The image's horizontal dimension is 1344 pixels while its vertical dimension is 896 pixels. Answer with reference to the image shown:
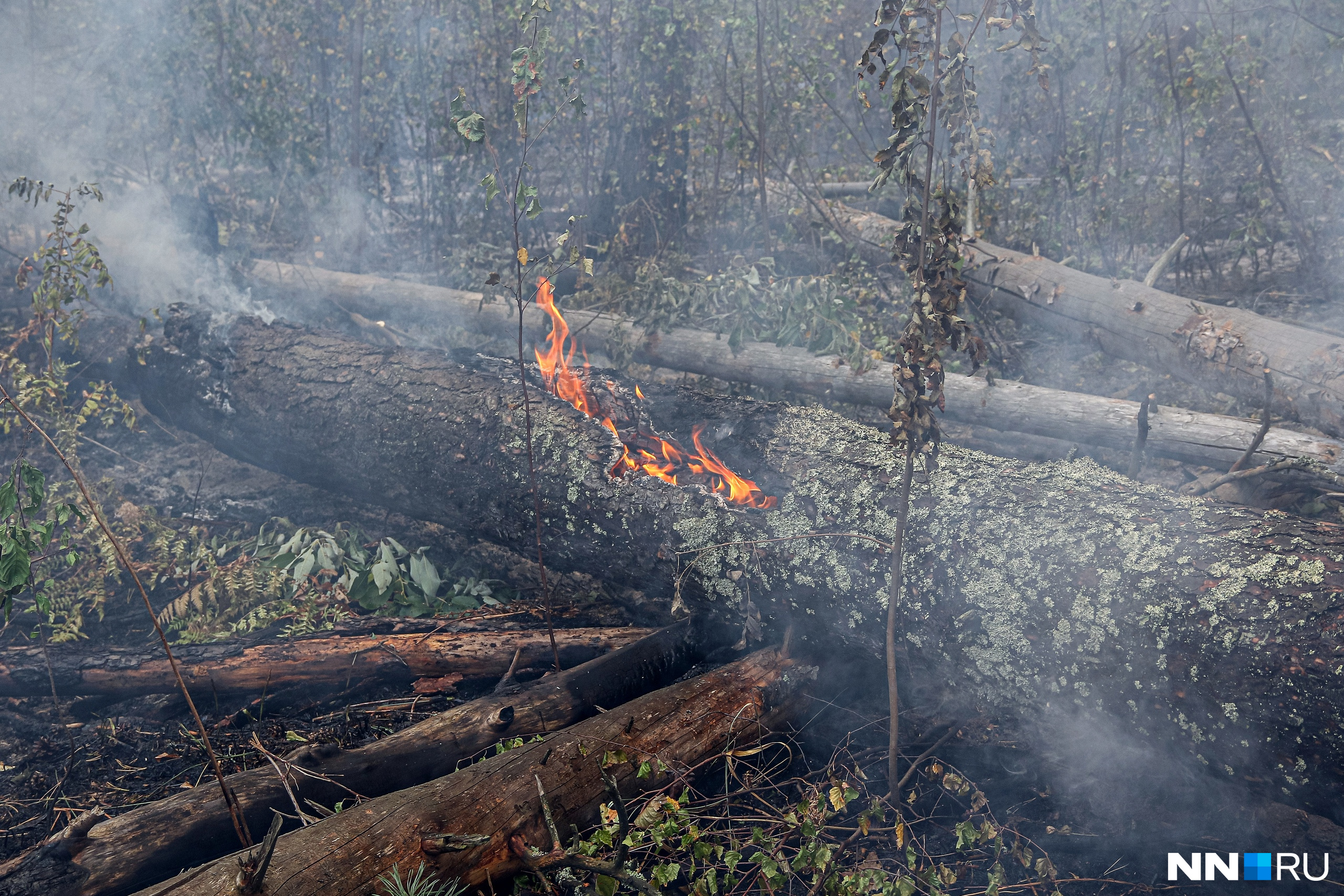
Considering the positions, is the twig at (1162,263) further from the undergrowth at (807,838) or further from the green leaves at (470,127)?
the green leaves at (470,127)

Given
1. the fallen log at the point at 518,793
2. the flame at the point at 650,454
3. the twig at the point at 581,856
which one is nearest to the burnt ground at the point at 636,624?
the fallen log at the point at 518,793

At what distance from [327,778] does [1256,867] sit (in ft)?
9.99

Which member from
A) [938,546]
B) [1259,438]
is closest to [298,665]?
[938,546]

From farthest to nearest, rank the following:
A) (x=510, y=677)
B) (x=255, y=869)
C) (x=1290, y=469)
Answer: (x=1290, y=469), (x=510, y=677), (x=255, y=869)

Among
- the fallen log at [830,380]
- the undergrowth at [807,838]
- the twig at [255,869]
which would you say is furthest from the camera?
the fallen log at [830,380]

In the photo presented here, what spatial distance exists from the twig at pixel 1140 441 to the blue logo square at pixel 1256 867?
2.18 meters

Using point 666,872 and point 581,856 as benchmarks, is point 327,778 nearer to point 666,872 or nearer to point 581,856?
point 581,856

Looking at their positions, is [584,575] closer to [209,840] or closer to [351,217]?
[209,840]

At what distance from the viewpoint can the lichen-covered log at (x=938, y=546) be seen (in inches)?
89.9

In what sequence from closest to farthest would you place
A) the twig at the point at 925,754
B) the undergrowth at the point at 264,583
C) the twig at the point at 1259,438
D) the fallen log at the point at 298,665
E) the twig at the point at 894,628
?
the twig at the point at 894,628, the twig at the point at 925,754, the fallen log at the point at 298,665, the twig at the point at 1259,438, the undergrowth at the point at 264,583

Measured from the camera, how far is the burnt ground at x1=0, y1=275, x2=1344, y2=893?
249 cm

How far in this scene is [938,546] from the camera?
112 inches

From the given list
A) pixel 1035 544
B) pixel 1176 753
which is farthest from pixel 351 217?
pixel 1176 753

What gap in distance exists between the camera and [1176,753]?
8.04 ft
